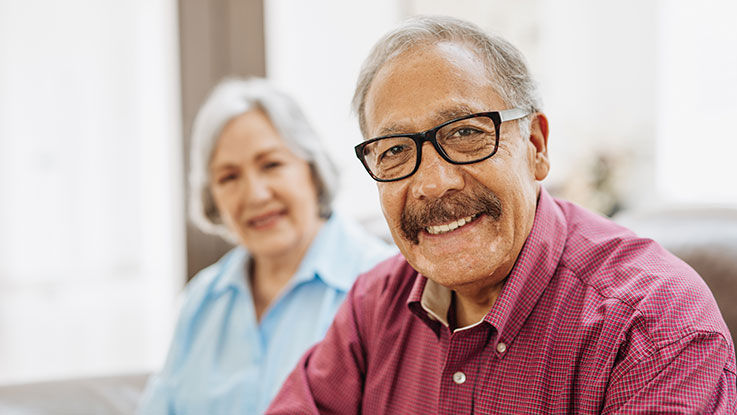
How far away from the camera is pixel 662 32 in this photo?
138 inches

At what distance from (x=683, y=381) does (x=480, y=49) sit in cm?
55

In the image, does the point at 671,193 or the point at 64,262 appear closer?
the point at 64,262

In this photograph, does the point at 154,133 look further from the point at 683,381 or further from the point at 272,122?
the point at 683,381

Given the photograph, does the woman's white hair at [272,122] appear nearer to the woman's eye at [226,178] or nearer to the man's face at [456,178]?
the woman's eye at [226,178]

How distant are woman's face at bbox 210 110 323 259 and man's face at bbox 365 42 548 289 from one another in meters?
0.89

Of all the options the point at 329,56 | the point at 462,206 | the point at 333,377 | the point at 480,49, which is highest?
the point at 329,56

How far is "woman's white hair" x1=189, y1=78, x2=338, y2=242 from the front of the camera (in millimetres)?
1931

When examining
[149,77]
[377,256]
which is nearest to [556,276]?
[377,256]

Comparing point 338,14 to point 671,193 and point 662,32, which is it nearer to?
point 662,32

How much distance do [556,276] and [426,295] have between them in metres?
0.23

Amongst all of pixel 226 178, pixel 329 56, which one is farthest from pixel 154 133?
pixel 226 178

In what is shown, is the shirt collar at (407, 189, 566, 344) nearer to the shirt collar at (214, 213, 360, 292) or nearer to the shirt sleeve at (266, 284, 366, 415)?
the shirt sleeve at (266, 284, 366, 415)

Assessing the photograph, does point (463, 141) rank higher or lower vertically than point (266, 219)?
higher

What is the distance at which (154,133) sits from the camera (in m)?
3.14
